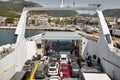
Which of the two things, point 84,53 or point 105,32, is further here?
point 84,53

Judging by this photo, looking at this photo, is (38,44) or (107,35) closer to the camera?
(107,35)

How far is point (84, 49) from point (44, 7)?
7.11 m

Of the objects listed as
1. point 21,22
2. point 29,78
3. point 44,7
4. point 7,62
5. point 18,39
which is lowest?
point 29,78

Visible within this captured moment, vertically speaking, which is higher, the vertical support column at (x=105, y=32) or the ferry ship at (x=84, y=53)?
the vertical support column at (x=105, y=32)

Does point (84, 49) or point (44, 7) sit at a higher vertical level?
point (44, 7)

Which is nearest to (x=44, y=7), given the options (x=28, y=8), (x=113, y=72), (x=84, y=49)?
(x=28, y=8)

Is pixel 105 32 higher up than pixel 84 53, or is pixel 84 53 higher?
pixel 105 32

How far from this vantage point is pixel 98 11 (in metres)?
23.3

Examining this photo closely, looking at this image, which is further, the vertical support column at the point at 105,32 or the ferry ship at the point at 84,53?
the vertical support column at the point at 105,32

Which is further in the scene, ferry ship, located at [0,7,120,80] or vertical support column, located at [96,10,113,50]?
vertical support column, located at [96,10,113,50]

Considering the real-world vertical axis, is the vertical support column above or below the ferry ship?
above

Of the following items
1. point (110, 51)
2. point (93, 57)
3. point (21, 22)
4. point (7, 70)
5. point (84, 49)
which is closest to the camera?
point (7, 70)

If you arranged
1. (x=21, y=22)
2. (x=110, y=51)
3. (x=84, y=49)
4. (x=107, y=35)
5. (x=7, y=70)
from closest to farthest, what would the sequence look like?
(x=7, y=70) → (x=110, y=51) → (x=107, y=35) → (x=21, y=22) → (x=84, y=49)

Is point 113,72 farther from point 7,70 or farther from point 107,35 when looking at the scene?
point 7,70
